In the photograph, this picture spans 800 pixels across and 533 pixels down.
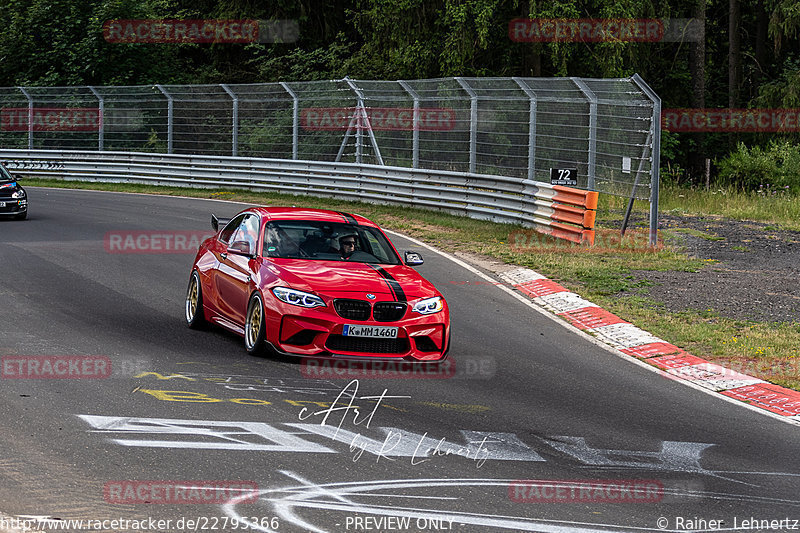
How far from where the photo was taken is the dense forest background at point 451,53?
3175 cm

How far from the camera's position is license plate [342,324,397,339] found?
31.5 feet

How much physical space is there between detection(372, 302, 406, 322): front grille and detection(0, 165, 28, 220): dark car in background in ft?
46.9

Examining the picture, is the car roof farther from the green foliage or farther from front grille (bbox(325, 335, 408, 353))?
the green foliage

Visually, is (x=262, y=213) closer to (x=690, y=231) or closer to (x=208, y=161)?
(x=690, y=231)

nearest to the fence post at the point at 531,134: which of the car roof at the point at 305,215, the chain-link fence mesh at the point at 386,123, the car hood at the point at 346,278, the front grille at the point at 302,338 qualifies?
the chain-link fence mesh at the point at 386,123

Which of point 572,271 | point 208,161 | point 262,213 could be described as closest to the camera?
point 262,213

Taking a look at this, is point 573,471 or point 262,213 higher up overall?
point 262,213

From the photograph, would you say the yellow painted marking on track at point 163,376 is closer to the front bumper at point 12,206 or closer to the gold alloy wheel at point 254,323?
the gold alloy wheel at point 254,323

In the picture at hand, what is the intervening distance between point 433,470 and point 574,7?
25.3 metres

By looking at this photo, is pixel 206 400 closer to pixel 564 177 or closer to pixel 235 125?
pixel 564 177

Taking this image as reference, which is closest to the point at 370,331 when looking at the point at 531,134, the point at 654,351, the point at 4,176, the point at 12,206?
the point at 654,351

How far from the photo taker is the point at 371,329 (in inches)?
380

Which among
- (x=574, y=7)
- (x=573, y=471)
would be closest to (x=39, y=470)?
(x=573, y=471)

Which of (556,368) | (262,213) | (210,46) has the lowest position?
(556,368)
